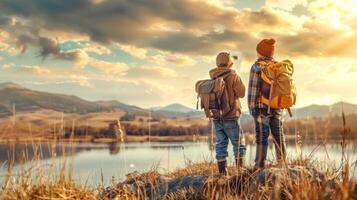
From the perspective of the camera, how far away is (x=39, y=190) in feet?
18.2

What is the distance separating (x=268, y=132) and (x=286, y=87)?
814 mm

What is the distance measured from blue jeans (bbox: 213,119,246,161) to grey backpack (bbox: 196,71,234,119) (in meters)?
0.17

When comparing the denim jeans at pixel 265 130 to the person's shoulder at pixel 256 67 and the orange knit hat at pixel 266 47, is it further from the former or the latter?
the orange knit hat at pixel 266 47

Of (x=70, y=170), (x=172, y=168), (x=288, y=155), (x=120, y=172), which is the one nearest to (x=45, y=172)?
(x=70, y=170)

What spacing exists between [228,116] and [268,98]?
906mm

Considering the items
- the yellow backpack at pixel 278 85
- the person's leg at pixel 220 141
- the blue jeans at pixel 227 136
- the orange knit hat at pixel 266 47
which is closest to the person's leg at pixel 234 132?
the blue jeans at pixel 227 136

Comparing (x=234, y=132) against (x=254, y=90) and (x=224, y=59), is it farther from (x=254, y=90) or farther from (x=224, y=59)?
(x=224, y=59)

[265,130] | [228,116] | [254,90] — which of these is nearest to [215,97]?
[228,116]

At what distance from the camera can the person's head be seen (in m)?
8.41

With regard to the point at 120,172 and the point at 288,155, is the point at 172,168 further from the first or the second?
the point at 288,155

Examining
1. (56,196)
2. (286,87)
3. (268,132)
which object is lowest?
(56,196)

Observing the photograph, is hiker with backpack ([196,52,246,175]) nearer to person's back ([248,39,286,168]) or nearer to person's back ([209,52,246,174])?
person's back ([209,52,246,174])

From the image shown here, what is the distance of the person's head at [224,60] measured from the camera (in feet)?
27.6

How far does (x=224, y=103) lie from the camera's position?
8281mm
